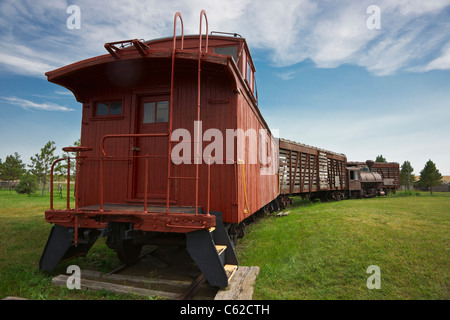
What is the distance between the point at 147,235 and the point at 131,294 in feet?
3.12

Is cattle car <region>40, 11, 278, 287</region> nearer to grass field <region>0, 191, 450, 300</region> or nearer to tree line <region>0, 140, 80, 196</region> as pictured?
grass field <region>0, 191, 450, 300</region>

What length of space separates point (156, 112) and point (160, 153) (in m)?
0.84

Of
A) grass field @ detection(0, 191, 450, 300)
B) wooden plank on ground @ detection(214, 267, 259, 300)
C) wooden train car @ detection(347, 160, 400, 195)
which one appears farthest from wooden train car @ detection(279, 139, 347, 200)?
wooden plank on ground @ detection(214, 267, 259, 300)

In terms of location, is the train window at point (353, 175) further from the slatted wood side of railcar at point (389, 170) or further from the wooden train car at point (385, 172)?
the slatted wood side of railcar at point (389, 170)

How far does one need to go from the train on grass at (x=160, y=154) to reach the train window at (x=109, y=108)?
0.07ft

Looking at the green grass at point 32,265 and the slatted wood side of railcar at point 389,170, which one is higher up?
the slatted wood side of railcar at point 389,170

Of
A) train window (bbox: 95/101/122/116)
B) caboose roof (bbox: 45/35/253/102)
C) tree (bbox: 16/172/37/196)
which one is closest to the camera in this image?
caboose roof (bbox: 45/35/253/102)

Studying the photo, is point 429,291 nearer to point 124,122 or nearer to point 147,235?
point 147,235

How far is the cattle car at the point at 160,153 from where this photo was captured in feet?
13.3

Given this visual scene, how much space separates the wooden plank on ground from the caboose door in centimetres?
196

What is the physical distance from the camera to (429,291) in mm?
3984

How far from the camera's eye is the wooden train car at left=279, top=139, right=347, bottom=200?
1309 cm

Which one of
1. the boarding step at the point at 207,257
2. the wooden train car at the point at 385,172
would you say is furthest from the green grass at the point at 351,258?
the wooden train car at the point at 385,172

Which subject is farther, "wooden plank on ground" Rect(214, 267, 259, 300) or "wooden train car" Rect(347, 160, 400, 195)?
"wooden train car" Rect(347, 160, 400, 195)
